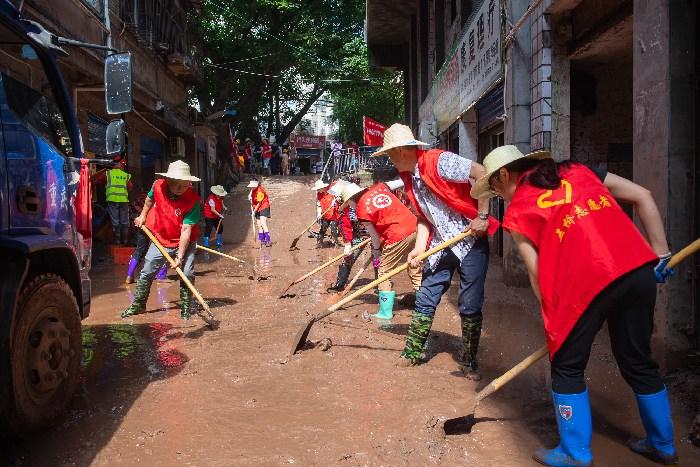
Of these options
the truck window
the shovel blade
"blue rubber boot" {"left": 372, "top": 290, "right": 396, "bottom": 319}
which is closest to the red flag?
the truck window

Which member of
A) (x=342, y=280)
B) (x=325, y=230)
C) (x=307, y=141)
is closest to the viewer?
(x=342, y=280)

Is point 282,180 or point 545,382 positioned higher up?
point 282,180

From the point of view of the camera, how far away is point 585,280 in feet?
7.89

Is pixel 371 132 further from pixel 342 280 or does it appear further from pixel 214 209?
pixel 342 280

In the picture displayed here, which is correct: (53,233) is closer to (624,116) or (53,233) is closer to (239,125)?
(624,116)

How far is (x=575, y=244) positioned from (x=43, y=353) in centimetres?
284

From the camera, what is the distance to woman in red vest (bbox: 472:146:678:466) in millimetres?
2412

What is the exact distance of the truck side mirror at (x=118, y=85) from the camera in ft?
13.3

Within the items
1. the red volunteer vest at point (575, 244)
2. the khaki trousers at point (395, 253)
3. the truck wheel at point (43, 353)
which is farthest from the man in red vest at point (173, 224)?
the red volunteer vest at point (575, 244)

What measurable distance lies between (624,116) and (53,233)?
7088 millimetres

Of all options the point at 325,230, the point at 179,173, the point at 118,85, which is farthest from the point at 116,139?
the point at 325,230

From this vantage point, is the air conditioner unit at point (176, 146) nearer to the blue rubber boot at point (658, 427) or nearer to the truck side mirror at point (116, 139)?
the truck side mirror at point (116, 139)

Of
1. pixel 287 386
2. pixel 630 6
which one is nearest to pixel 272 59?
pixel 630 6

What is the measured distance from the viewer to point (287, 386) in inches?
154
